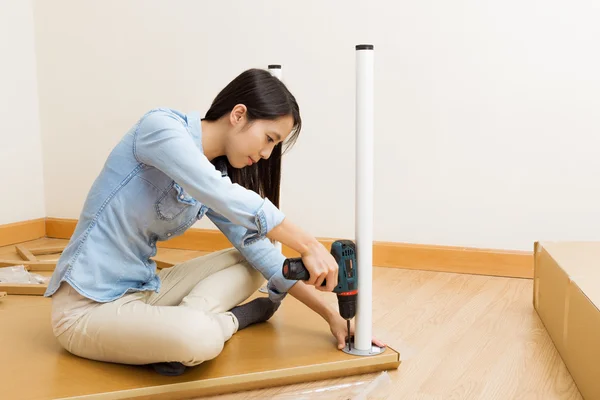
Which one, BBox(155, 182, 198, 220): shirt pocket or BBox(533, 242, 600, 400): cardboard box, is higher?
BBox(155, 182, 198, 220): shirt pocket

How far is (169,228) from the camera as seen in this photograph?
5.60 feet

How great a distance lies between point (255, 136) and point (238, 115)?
71 mm

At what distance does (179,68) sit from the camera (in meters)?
3.20

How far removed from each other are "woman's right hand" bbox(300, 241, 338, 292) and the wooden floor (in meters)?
0.27

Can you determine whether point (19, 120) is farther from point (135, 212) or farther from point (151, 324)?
point (151, 324)

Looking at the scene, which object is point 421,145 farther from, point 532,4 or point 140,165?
point 140,165

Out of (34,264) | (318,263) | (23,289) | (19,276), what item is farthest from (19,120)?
(318,263)

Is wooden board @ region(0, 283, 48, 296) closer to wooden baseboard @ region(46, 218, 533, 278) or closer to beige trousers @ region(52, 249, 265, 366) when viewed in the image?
beige trousers @ region(52, 249, 265, 366)

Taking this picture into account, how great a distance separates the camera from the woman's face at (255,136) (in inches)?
63.5

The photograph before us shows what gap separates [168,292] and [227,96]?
0.56 m

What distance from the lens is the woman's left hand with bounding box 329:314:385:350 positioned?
68.9 inches

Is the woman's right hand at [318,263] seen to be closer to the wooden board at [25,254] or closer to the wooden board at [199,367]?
the wooden board at [199,367]

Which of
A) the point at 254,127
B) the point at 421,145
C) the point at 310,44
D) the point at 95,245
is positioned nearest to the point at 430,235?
the point at 421,145

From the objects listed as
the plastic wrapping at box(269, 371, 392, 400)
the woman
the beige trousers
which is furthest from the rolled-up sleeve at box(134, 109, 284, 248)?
the plastic wrapping at box(269, 371, 392, 400)
